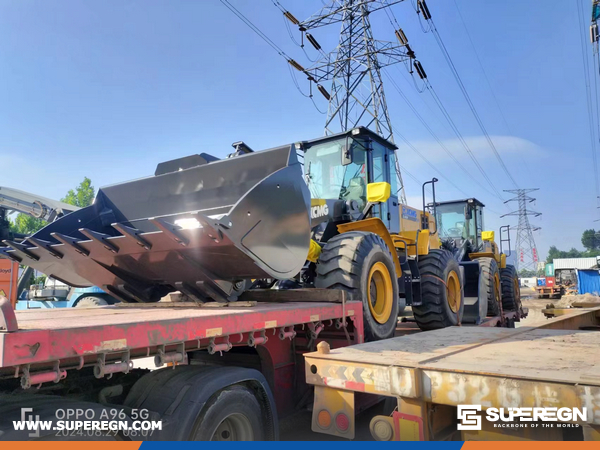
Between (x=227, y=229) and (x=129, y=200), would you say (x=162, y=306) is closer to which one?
(x=227, y=229)

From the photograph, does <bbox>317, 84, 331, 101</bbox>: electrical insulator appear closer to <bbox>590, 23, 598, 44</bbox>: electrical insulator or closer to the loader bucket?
<bbox>590, 23, 598, 44</bbox>: electrical insulator

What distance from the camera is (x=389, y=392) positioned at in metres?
2.40

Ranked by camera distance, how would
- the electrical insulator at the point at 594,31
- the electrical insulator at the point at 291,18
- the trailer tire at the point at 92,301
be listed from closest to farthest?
the trailer tire at the point at 92,301
the electrical insulator at the point at 594,31
the electrical insulator at the point at 291,18

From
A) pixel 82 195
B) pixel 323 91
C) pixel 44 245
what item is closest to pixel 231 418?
pixel 44 245

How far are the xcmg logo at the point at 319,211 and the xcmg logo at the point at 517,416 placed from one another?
151 inches

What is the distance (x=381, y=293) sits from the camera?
528cm

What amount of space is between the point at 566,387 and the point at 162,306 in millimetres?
3012

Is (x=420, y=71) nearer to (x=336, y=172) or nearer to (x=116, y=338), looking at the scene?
(x=336, y=172)

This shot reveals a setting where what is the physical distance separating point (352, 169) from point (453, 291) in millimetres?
2666

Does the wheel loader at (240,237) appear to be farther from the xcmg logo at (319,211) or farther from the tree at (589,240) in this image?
the tree at (589,240)

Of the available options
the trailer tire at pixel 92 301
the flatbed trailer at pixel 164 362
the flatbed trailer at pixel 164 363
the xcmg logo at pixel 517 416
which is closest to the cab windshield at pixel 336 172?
the flatbed trailer at pixel 164 362

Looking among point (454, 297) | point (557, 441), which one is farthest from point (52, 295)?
Result: point (557, 441)

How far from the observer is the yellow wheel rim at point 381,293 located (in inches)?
200

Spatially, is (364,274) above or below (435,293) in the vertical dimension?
above
